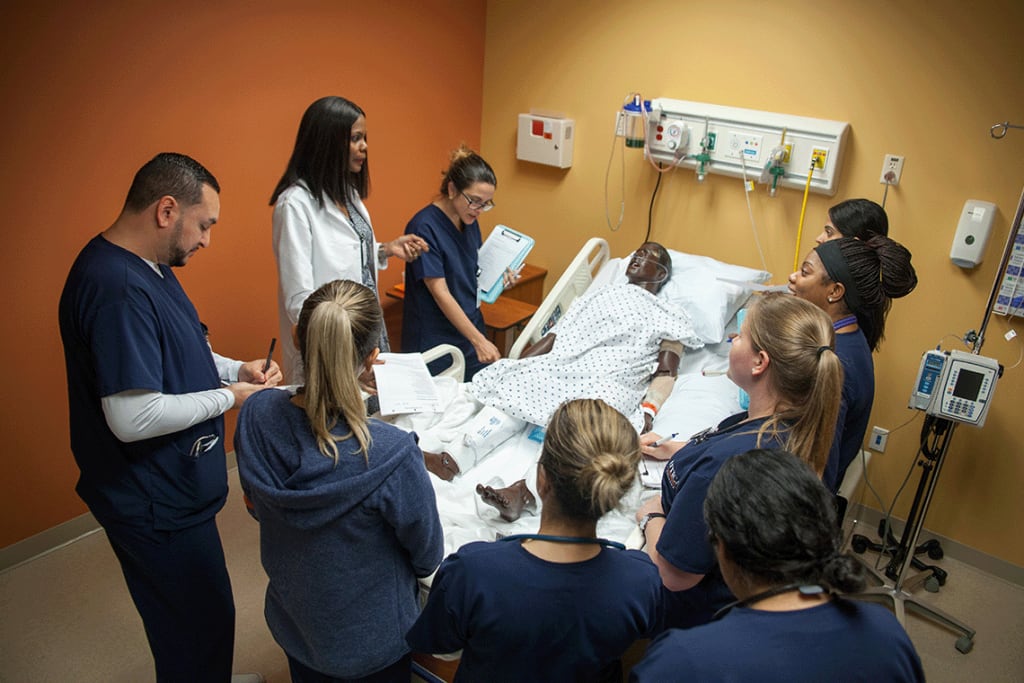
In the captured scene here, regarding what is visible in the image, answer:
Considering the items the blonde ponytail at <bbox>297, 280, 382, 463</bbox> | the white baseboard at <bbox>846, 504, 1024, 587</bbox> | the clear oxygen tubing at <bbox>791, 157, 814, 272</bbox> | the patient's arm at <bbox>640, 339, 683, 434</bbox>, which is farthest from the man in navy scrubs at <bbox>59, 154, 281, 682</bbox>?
the white baseboard at <bbox>846, 504, 1024, 587</bbox>

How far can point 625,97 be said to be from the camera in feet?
10.7

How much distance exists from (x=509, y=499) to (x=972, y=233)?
1.99 metres

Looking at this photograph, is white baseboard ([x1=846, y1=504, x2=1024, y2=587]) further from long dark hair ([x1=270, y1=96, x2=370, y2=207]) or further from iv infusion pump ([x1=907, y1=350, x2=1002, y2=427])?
long dark hair ([x1=270, y1=96, x2=370, y2=207])

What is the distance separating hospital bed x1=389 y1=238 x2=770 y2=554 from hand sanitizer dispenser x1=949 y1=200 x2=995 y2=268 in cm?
69

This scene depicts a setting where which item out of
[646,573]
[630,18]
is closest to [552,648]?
[646,573]

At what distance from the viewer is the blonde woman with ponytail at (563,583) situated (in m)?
1.08

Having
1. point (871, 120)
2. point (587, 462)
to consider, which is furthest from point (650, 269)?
point (587, 462)

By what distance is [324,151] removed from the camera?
224 cm

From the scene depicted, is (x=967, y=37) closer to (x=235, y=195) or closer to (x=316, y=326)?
(x=316, y=326)

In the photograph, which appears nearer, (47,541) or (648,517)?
(648,517)

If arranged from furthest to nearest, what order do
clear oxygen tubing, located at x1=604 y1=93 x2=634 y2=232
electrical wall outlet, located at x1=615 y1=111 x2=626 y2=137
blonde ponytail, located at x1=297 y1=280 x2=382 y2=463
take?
1. clear oxygen tubing, located at x1=604 y1=93 x2=634 y2=232
2. electrical wall outlet, located at x1=615 y1=111 x2=626 y2=137
3. blonde ponytail, located at x1=297 y1=280 x2=382 y2=463

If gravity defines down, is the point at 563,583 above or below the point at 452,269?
below

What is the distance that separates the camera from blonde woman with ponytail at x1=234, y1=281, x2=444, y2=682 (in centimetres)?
122

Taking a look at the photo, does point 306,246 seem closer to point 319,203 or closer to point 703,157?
point 319,203
